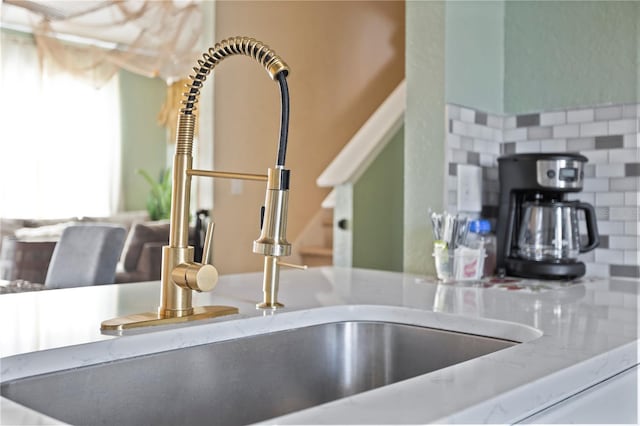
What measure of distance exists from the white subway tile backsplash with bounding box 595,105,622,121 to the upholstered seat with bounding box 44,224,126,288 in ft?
6.05

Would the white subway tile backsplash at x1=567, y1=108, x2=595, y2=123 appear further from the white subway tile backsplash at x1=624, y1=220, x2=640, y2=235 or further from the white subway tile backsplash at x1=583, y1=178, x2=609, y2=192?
the white subway tile backsplash at x1=624, y1=220, x2=640, y2=235

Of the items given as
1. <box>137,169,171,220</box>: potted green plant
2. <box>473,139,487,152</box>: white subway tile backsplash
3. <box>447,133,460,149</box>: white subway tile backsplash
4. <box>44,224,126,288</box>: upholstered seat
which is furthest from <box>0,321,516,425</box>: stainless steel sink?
<box>137,169,171,220</box>: potted green plant

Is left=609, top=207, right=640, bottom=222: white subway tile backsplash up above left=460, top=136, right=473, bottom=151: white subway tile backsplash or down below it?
below

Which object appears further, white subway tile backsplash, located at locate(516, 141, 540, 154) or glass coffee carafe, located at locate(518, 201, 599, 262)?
white subway tile backsplash, located at locate(516, 141, 540, 154)

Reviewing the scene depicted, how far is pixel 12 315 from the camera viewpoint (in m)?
1.09

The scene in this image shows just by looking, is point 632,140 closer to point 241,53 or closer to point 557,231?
point 557,231

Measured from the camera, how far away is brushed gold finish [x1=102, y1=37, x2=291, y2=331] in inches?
A: 40.6

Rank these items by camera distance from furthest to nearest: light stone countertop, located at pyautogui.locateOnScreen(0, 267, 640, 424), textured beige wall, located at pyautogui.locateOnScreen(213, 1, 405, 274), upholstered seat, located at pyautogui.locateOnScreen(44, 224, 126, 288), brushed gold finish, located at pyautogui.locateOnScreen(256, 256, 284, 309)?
textured beige wall, located at pyautogui.locateOnScreen(213, 1, 405, 274)
upholstered seat, located at pyautogui.locateOnScreen(44, 224, 126, 288)
brushed gold finish, located at pyautogui.locateOnScreen(256, 256, 284, 309)
light stone countertop, located at pyautogui.locateOnScreen(0, 267, 640, 424)

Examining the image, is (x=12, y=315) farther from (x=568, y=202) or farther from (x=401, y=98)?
(x=401, y=98)

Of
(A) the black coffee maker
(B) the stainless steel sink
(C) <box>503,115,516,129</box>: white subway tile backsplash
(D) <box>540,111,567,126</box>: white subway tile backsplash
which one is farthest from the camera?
(C) <box>503,115,516,129</box>: white subway tile backsplash

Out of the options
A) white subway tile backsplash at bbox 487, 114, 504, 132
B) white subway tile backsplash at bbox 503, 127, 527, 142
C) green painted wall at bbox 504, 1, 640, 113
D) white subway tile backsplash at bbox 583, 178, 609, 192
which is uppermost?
green painted wall at bbox 504, 1, 640, 113


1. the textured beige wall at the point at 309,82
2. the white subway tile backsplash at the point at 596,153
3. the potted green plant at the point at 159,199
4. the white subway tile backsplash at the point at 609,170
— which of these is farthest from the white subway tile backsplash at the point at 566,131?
the potted green plant at the point at 159,199

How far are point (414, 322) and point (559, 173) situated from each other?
761mm

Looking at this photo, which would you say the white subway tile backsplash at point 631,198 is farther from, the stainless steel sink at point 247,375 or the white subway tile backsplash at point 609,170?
the stainless steel sink at point 247,375
